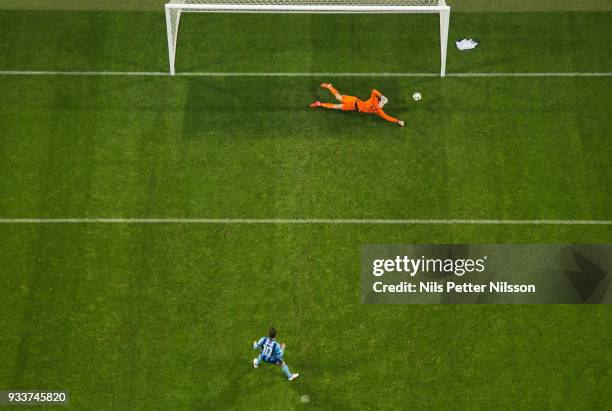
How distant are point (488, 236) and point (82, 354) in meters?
6.57

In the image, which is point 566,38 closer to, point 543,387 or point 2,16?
point 543,387

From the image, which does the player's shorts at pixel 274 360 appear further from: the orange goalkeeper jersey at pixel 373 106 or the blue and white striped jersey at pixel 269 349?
the orange goalkeeper jersey at pixel 373 106

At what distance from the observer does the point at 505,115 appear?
15453 millimetres

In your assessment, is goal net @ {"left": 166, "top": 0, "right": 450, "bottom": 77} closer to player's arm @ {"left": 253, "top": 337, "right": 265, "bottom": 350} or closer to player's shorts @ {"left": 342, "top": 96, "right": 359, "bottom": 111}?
player's shorts @ {"left": 342, "top": 96, "right": 359, "bottom": 111}

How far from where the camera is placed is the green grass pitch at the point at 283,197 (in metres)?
13.7

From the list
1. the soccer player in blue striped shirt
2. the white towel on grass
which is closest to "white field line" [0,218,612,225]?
the soccer player in blue striped shirt

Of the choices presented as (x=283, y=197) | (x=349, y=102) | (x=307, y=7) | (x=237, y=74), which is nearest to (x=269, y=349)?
(x=283, y=197)

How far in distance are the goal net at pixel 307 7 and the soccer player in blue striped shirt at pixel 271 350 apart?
527 cm

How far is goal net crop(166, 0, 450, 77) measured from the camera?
48.5 ft

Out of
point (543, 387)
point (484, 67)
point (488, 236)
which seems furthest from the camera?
point (484, 67)

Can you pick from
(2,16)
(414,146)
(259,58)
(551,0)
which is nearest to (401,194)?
(414,146)

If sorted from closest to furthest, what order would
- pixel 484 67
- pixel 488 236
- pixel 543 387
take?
pixel 543 387 < pixel 488 236 < pixel 484 67

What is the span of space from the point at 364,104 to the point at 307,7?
1.84 metres

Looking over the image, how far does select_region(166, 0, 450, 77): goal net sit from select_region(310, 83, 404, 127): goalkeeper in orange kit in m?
1.35
